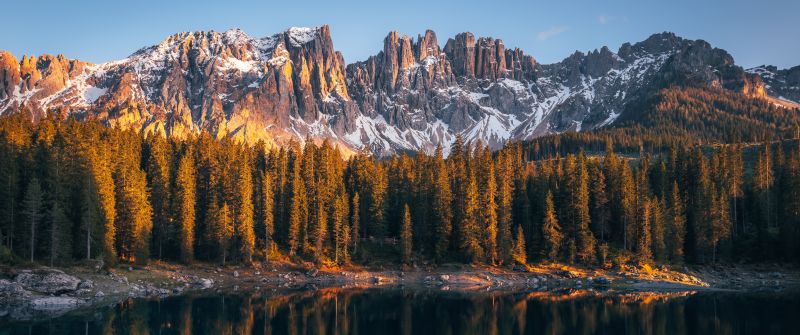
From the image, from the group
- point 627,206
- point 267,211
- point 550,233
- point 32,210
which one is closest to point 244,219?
point 267,211

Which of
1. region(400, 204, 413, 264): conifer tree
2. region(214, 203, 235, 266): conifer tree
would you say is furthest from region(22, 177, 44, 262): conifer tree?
region(400, 204, 413, 264): conifer tree

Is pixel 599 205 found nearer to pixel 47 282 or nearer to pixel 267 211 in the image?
pixel 267 211

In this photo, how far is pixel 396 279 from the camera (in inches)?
3364

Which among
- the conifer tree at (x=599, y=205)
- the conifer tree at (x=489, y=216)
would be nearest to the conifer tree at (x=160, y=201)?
the conifer tree at (x=489, y=216)

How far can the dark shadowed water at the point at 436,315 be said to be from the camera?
46812 millimetres

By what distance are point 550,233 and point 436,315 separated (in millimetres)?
39602

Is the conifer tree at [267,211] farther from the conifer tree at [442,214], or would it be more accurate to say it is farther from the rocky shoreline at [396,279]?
the conifer tree at [442,214]

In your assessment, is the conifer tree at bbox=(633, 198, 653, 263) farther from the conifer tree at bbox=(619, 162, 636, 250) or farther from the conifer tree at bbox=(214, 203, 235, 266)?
the conifer tree at bbox=(214, 203, 235, 266)

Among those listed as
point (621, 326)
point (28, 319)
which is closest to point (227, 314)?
point (28, 319)

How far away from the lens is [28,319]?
49844 millimetres

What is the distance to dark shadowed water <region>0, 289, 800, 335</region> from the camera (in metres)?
46.8

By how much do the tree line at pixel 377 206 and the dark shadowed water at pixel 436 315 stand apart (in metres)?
19.9

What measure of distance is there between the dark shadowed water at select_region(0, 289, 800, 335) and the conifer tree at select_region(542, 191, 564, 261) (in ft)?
63.6

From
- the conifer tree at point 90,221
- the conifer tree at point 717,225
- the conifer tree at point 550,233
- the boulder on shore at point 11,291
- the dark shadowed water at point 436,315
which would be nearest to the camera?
the dark shadowed water at point 436,315
